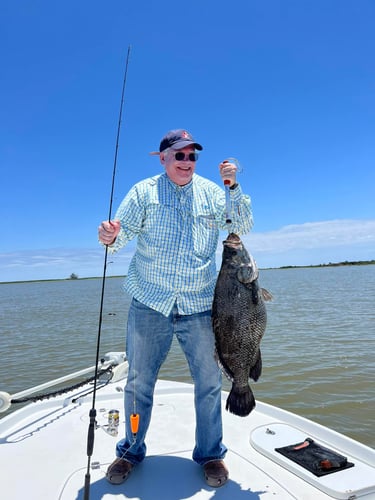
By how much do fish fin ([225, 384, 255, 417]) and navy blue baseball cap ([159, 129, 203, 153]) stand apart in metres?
1.90

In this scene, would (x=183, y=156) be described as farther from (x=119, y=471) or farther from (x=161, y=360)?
(x=119, y=471)

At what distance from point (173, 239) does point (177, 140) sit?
31.7 inches

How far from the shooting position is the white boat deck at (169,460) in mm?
2965

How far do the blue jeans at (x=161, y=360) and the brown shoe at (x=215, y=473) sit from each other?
0.06 meters

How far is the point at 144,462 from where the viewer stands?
3.43m

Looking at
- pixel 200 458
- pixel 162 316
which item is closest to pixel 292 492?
pixel 200 458

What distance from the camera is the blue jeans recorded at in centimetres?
317

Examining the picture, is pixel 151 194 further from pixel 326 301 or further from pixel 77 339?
pixel 326 301

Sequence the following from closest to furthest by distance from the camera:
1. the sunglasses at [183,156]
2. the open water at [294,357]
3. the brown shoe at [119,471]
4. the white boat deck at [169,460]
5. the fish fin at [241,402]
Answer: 1. the fish fin at [241,402]
2. the white boat deck at [169,460]
3. the brown shoe at [119,471]
4. the sunglasses at [183,156]
5. the open water at [294,357]

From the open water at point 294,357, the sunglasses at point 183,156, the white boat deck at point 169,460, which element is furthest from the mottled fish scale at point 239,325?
the open water at point 294,357

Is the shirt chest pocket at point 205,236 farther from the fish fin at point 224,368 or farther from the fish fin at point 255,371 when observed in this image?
the fish fin at point 255,371

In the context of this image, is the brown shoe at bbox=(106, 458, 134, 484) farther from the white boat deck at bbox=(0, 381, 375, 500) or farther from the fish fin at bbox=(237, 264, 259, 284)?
the fish fin at bbox=(237, 264, 259, 284)

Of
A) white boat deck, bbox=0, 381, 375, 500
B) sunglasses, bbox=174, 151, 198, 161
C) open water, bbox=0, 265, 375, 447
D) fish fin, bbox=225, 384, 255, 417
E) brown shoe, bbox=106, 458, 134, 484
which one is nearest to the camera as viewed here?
fish fin, bbox=225, 384, 255, 417

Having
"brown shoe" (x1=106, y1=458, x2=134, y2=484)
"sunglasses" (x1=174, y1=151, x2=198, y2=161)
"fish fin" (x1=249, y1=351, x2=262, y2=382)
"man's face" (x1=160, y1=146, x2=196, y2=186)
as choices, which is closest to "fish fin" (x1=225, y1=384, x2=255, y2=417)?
"fish fin" (x1=249, y1=351, x2=262, y2=382)
